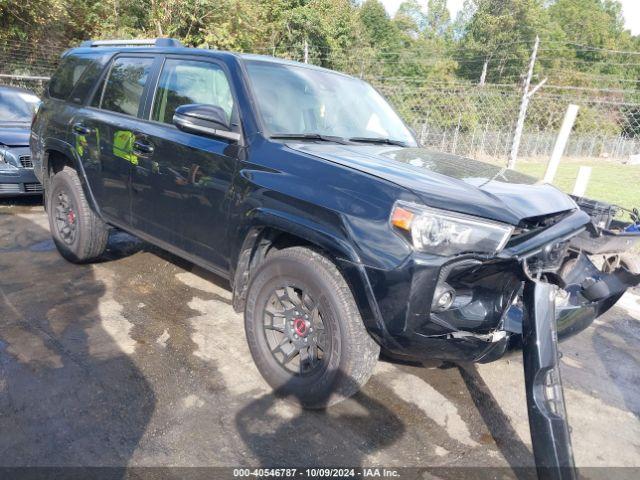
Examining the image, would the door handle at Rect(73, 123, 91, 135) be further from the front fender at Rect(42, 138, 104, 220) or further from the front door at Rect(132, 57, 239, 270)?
the front door at Rect(132, 57, 239, 270)

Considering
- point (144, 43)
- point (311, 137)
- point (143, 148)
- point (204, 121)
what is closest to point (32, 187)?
point (144, 43)

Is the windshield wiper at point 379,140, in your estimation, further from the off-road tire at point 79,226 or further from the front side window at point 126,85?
the off-road tire at point 79,226

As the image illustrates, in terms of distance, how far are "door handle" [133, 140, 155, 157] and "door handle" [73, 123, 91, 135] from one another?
→ 2.44 ft

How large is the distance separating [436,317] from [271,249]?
1146mm

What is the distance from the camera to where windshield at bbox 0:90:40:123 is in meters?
7.59

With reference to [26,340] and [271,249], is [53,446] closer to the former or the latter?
[26,340]

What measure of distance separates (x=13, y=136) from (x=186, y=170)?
4772 mm

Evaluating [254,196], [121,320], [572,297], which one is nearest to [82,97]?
[121,320]

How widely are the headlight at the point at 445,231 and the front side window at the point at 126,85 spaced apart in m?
2.51

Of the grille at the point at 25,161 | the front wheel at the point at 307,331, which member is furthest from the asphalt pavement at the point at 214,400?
the grille at the point at 25,161

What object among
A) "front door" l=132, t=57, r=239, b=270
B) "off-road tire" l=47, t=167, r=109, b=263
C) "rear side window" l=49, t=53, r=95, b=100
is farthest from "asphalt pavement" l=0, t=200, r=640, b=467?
"rear side window" l=49, t=53, r=95, b=100

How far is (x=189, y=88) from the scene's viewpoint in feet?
11.7

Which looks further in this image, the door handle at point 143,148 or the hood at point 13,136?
the hood at point 13,136

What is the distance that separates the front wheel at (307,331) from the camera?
2.59 meters
